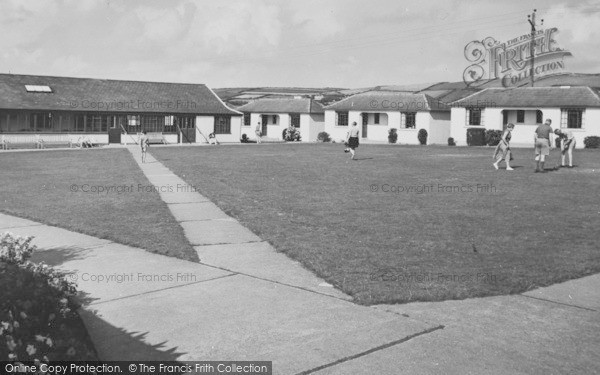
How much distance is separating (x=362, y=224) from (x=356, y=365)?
6.22 metres

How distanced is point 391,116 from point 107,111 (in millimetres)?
22973

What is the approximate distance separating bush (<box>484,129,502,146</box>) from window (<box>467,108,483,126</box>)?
7.32ft

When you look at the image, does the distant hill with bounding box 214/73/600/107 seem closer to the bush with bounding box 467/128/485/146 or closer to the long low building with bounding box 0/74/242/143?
the bush with bounding box 467/128/485/146

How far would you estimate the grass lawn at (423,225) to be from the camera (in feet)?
22.0

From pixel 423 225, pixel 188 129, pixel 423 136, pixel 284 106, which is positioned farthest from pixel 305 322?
pixel 284 106

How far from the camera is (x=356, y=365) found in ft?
14.0

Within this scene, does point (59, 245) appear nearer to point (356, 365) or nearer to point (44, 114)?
point (356, 365)

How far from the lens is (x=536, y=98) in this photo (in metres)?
43.9

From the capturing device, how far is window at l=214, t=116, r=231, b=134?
50.7 metres

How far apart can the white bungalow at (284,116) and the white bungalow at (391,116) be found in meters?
2.70

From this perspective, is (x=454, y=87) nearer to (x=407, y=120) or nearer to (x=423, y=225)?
(x=407, y=120)

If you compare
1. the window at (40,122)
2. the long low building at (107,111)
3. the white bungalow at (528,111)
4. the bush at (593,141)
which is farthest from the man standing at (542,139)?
the window at (40,122)

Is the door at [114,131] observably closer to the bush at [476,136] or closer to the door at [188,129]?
the door at [188,129]

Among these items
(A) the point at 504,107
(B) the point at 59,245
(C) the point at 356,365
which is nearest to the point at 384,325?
(C) the point at 356,365
